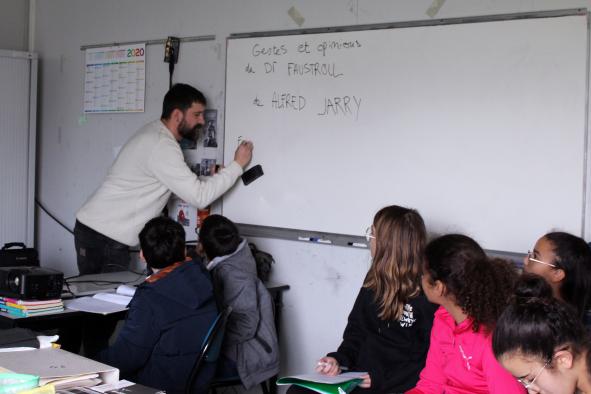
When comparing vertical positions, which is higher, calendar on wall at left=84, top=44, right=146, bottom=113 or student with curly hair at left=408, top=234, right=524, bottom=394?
calendar on wall at left=84, top=44, right=146, bottom=113

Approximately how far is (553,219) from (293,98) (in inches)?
56.8

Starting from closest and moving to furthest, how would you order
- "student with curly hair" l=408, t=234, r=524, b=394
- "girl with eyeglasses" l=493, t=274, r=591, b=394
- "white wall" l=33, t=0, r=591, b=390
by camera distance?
"girl with eyeglasses" l=493, t=274, r=591, b=394 < "student with curly hair" l=408, t=234, r=524, b=394 < "white wall" l=33, t=0, r=591, b=390

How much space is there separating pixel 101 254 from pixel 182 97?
100 centimetres

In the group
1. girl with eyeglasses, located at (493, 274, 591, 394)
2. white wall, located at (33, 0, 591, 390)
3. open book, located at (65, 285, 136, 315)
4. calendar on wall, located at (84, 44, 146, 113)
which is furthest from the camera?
calendar on wall, located at (84, 44, 146, 113)

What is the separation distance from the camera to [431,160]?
3.48 meters

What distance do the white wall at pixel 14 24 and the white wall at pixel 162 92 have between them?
0.12 metres

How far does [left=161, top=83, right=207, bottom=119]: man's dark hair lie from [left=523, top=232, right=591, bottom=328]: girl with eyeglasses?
213 cm

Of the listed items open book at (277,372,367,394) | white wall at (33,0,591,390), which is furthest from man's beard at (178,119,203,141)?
open book at (277,372,367,394)

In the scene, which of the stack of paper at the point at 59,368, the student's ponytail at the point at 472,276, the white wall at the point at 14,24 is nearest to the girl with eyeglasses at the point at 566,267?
the student's ponytail at the point at 472,276

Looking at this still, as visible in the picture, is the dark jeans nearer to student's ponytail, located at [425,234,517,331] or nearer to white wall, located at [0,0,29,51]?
white wall, located at [0,0,29,51]

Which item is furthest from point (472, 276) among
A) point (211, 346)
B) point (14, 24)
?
point (14, 24)

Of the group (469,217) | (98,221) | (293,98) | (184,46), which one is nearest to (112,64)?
(184,46)

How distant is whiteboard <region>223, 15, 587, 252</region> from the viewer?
3.15 metres

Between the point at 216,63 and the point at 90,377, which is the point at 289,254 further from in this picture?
the point at 90,377
